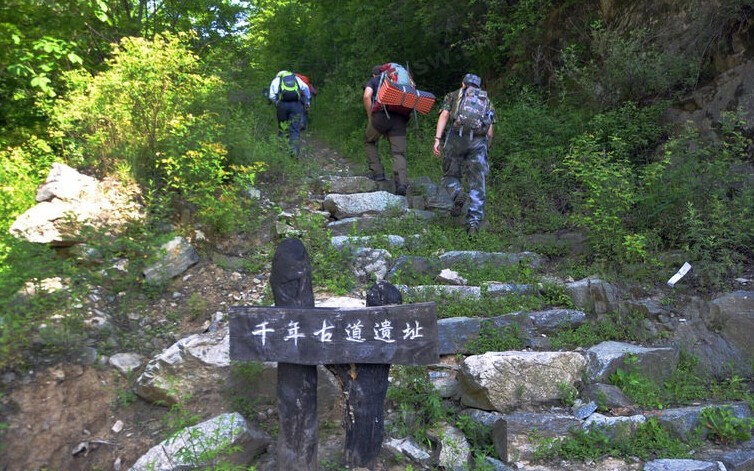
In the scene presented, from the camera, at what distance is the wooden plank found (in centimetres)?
354

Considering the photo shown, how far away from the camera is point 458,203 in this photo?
25.1ft

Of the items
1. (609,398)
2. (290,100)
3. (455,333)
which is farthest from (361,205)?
(609,398)

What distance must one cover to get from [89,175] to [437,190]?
4695 mm

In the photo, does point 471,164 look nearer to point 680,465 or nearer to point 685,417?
point 685,417

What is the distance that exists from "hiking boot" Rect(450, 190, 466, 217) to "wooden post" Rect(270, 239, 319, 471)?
4.25m

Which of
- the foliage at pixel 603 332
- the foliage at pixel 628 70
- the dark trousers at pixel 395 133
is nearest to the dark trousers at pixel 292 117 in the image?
the dark trousers at pixel 395 133

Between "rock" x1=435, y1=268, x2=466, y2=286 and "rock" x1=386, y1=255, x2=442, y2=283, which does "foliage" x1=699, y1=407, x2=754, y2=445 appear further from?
"rock" x1=386, y1=255, x2=442, y2=283

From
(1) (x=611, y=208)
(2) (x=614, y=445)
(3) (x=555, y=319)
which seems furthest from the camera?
(1) (x=611, y=208)

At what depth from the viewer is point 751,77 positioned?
733cm

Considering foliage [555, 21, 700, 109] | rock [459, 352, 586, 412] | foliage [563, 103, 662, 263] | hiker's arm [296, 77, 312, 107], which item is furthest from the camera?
hiker's arm [296, 77, 312, 107]

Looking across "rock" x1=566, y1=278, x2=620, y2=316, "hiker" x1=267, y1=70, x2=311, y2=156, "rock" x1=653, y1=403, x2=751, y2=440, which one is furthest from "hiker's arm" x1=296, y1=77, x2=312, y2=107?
"rock" x1=653, y1=403, x2=751, y2=440

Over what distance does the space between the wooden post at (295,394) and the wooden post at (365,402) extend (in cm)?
20

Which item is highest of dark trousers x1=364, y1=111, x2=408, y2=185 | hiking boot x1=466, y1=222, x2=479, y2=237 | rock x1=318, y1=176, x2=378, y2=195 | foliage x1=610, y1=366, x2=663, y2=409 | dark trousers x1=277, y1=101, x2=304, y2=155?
dark trousers x1=277, y1=101, x2=304, y2=155

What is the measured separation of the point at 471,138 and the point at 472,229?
1.12m
